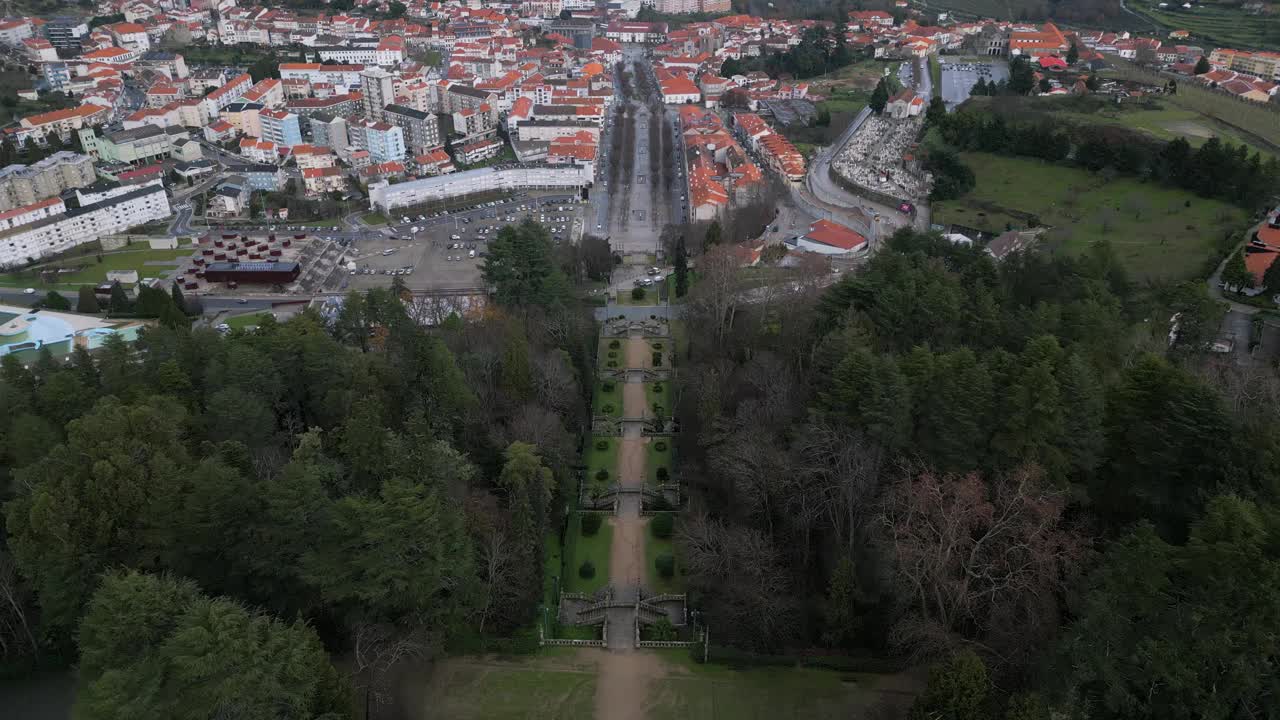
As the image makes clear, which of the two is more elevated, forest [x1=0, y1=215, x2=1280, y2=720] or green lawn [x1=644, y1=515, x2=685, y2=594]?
forest [x1=0, y1=215, x2=1280, y2=720]

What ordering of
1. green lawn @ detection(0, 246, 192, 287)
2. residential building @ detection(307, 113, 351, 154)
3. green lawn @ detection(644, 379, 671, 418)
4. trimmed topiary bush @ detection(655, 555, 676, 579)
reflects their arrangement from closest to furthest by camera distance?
trimmed topiary bush @ detection(655, 555, 676, 579) → green lawn @ detection(644, 379, 671, 418) → green lawn @ detection(0, 246, 192, 287) → residential building @ detection(307, 113, 351, 154)

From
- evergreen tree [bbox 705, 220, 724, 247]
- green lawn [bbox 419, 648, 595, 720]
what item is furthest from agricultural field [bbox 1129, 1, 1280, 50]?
green lawn [bbox 419, 648, 595, 720]

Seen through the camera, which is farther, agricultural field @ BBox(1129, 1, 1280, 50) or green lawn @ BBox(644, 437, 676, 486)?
agricultural field @ BBox(1129, 1, 1280, 50)

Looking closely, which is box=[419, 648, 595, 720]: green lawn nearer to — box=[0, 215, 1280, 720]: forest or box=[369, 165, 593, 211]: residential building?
box=[0, 215, 1280, 720]: forest

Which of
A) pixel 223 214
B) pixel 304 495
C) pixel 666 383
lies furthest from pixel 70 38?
pixel 304 495

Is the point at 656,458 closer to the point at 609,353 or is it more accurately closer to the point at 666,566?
the point at 666,566
